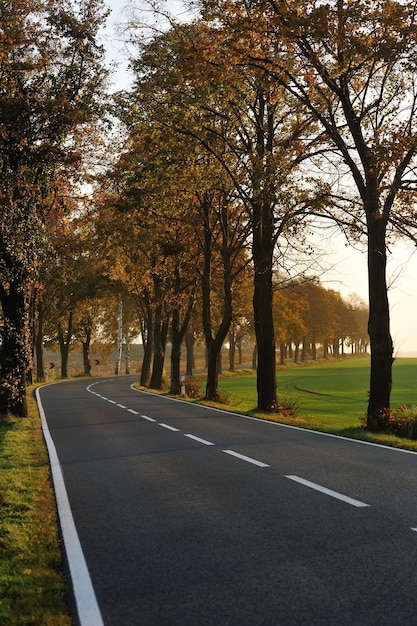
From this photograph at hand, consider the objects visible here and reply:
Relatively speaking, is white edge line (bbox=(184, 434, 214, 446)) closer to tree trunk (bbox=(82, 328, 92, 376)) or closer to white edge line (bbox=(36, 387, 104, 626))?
white edge line (bbox=(36, 387, 104, 626))

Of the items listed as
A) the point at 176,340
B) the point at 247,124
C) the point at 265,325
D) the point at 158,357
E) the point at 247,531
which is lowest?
the point at 247,531

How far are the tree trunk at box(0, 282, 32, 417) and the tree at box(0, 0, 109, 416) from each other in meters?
0.03

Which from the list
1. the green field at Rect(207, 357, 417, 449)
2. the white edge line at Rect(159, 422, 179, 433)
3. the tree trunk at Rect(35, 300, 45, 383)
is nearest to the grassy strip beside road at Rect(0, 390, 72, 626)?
the white edge line at Rect(159, 422, 179, 433)

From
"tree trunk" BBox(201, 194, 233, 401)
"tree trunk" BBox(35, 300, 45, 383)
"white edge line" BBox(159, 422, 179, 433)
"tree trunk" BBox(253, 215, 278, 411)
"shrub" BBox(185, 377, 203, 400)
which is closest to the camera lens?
"white edge line" BBox(159, 422, 179, 433)

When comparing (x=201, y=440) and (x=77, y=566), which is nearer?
(x=77, y=566)

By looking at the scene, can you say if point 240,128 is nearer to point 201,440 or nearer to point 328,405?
point 201,440

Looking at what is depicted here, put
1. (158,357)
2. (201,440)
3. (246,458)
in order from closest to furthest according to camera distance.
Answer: (246,458)
(201,440)
(158,357)

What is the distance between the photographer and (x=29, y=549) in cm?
552

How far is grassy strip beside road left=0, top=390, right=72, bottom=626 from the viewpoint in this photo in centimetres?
408

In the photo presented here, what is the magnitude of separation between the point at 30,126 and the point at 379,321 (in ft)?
30.7

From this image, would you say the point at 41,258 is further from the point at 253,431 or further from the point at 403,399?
the point at 403,399

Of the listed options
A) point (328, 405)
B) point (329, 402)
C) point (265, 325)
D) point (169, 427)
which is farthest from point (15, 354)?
point (329, 402)

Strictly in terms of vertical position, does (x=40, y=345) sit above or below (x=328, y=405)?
above

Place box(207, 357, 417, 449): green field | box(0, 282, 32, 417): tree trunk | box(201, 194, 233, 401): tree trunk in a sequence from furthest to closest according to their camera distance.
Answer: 1. box(201, 194, 233, 401): tree trunk
2. box(0, 282, 32, 417): tree trunk
3. box(207, 357, 417, 449): green field
